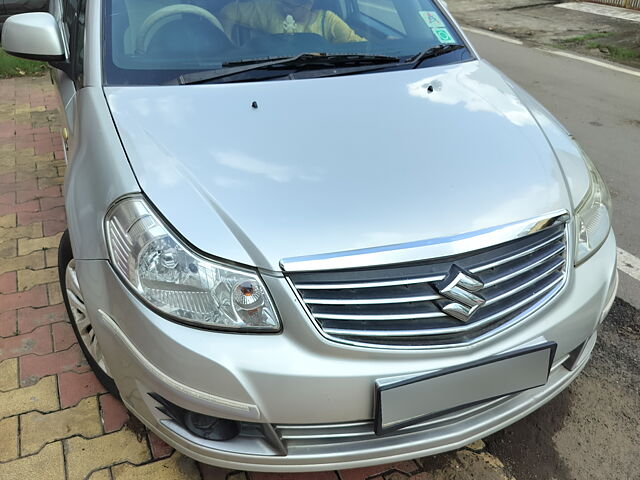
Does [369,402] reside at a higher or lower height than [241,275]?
lower

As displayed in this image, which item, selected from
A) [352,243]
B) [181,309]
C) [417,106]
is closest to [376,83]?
[417,106]

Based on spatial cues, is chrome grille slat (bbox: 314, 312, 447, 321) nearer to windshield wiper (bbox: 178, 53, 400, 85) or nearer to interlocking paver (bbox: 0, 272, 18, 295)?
windshield wiper (bbox: 178, 53, 400, 85)

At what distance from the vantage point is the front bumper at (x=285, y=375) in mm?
1345

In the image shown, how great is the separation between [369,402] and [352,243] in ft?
1.30

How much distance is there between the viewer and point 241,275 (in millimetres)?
1380

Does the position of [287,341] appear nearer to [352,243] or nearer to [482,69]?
[352,243]

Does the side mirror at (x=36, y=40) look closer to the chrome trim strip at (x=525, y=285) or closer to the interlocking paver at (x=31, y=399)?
the interlocking paver at (x=31, y=399)

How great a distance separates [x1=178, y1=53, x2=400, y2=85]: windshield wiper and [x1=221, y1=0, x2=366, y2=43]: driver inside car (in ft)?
0.53

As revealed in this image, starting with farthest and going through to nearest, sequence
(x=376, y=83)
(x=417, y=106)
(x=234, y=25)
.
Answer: (x=234, y=25)
(x=376, y=83)
(x=417, y=106)

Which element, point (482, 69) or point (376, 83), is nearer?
point (376, 83)

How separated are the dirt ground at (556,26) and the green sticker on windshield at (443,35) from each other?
5728mm

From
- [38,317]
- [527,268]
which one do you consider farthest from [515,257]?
[38,317]

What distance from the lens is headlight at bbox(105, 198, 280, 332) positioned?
138cm

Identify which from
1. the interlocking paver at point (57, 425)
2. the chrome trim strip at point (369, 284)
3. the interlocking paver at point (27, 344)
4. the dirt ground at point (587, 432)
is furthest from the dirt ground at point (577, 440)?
the interlocking paver at point (27, 344)
